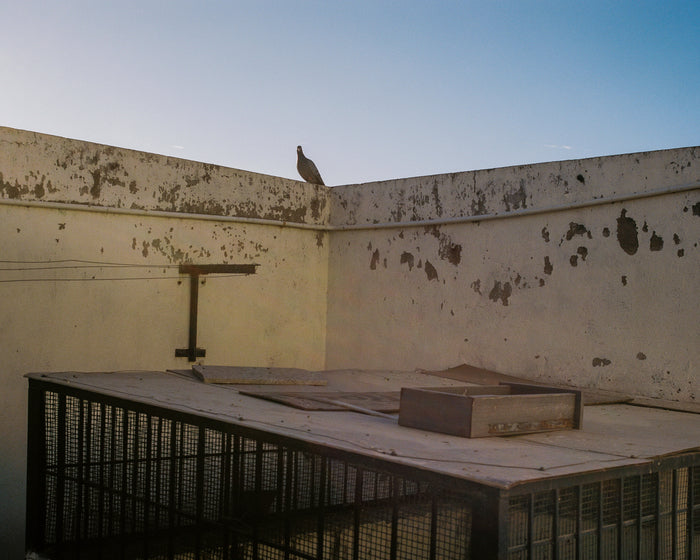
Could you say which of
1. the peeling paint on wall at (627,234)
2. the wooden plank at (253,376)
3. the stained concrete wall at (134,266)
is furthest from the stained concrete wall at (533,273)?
the wooden plank at (253,376)

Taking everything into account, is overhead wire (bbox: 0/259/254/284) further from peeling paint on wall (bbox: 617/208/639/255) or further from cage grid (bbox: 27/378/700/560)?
peeling paint on wall (bbox: 617/208/639/255)

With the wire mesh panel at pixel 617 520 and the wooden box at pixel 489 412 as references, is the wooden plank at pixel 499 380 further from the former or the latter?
the wooden box at pixel 489 412

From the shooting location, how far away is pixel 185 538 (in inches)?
166

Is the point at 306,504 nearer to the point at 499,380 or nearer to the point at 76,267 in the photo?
the point at 499,380

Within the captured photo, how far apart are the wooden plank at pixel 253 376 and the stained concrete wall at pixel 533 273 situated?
6.13 feet

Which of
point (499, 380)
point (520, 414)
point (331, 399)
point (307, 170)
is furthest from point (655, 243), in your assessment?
point (307, 170)

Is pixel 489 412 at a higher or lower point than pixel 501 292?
lower

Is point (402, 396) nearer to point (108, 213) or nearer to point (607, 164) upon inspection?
point (607, 164)

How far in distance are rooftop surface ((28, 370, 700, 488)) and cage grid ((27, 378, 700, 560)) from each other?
4 cm

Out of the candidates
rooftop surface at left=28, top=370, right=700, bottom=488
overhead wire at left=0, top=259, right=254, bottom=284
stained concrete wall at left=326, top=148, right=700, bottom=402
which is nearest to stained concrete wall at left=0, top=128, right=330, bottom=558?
overhead wire at left=0, top=259, right=254, bottom=284

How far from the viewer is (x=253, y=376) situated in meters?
4.82

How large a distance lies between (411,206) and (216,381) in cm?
294

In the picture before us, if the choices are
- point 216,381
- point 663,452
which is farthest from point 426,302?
point 663,452

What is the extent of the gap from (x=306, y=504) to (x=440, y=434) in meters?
1.94
